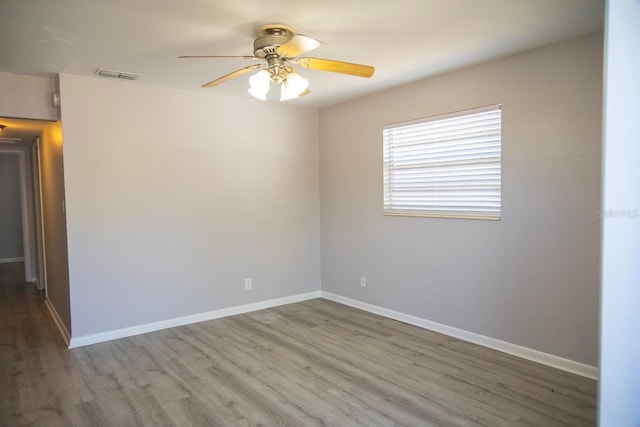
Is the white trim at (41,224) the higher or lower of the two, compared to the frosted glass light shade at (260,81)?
lower

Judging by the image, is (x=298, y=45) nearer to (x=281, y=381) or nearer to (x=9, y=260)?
(x=281, y=381)

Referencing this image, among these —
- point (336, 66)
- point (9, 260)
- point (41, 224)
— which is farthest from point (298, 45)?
point (9, 260)

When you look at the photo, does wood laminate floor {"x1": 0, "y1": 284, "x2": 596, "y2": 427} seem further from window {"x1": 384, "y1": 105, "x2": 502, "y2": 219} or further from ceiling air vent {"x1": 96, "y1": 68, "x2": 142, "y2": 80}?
ceiling air vent {"x1": 96, "y1": 68, "x2": 142, "y2": 80}

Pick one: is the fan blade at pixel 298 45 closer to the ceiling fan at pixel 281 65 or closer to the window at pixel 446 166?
the ceiling fan at pixel 281 65

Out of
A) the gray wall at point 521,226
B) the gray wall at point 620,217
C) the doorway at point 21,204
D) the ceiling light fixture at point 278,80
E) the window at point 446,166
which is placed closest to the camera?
the gray wall at point 620,217

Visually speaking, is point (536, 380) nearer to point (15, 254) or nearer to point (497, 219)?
point (497, 219)

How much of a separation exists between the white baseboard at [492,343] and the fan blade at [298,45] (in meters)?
2.79

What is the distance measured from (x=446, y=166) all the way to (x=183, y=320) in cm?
306

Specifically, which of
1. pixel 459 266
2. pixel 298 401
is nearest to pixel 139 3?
pixel 298 401

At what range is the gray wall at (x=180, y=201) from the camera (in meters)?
3.67

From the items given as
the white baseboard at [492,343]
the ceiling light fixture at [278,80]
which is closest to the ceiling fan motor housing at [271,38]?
the ceiling light fixture at [278,80]

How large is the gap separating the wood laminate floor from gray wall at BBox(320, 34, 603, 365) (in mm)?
324

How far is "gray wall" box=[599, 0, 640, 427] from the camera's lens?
1624 mm

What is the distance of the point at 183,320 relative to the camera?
4.24 meters
